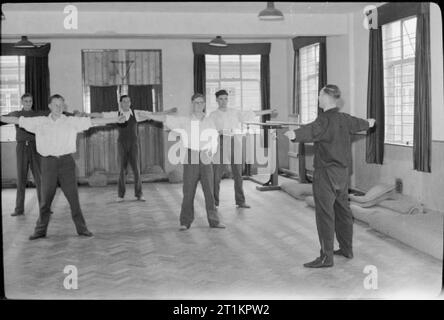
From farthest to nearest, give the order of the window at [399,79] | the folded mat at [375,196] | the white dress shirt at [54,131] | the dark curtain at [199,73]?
the dark curtain at [199,73] < the window at [399,79] < the folded mat at [375,196] < the white dress shirt at [54,131]

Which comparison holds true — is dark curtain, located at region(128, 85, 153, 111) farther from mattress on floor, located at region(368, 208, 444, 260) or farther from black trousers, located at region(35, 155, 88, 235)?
mattress on floor, located at region(368, 208, 444, 260)

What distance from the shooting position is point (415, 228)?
18.4ft

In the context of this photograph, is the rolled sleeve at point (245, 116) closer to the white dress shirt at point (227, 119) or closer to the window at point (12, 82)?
the white dress shirt at point (227, 119)

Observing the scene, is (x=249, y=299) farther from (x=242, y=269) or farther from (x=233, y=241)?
(x=233, y=241)

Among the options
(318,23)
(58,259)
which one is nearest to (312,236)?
(58,259)

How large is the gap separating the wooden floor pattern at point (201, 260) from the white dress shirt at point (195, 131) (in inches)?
36.3

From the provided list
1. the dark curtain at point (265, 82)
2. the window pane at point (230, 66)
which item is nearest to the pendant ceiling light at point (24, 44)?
the window pane at point (230, 66)

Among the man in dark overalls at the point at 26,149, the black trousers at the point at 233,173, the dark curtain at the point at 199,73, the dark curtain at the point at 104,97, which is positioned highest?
the dark curtain at the point at 199,73

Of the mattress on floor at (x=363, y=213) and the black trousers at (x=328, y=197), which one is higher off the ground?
the black trousers at (x=328, y=197)

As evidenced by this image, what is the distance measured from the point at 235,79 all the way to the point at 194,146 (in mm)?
5413

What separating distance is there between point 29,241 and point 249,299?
2855 millimetres

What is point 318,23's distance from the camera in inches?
348

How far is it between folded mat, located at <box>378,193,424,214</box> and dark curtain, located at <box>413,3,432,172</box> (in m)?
0.42

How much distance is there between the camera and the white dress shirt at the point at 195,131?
6137 mm
